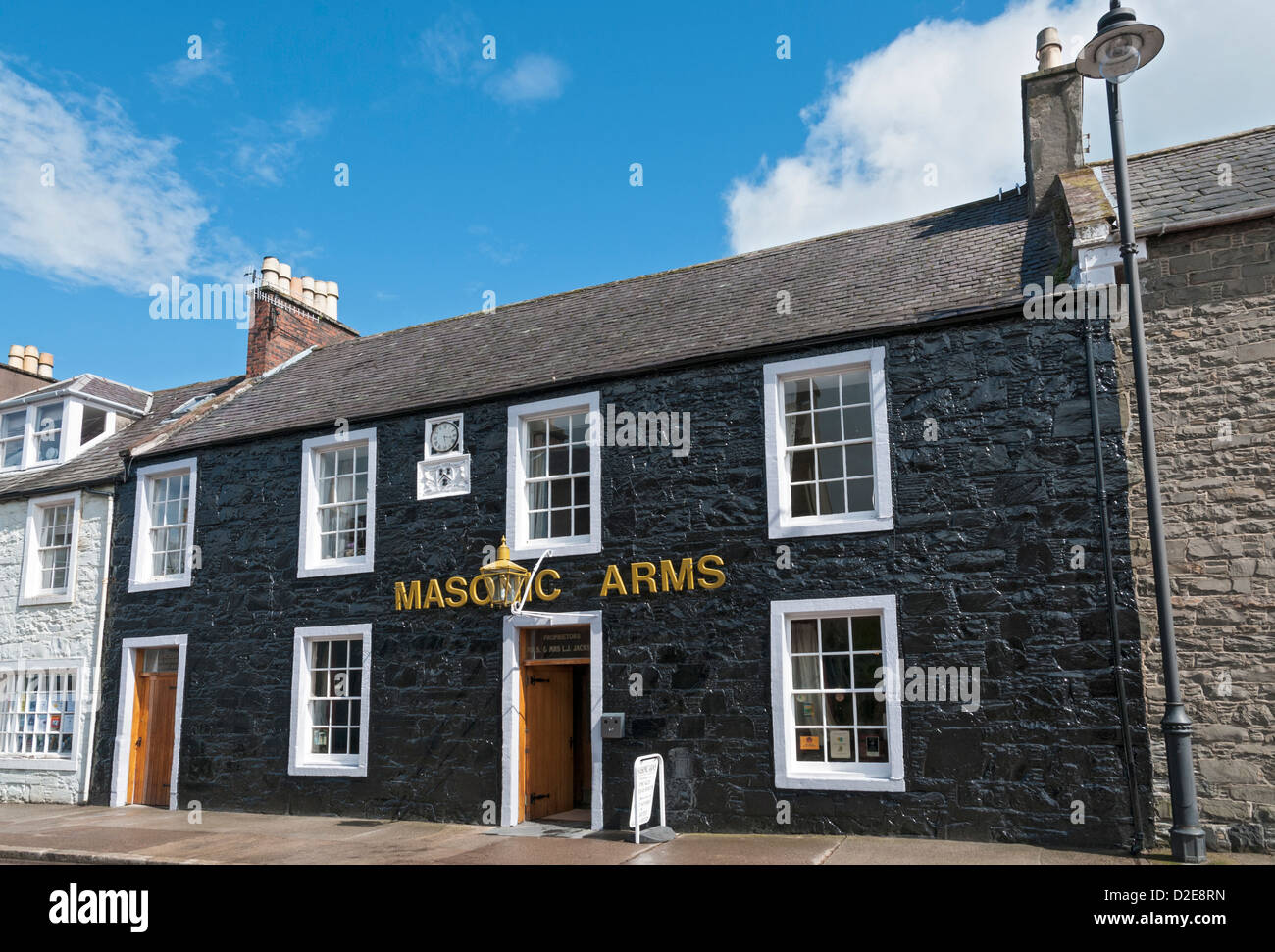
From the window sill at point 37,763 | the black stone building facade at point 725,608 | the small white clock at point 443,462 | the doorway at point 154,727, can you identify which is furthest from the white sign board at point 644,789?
the window sill at point 37,763

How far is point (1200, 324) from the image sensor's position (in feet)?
32.7

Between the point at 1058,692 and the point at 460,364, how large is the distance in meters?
9.39

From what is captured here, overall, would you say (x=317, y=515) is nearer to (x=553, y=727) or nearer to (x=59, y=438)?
(x=553, y=727)

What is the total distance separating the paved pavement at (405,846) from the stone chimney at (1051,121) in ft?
26.4

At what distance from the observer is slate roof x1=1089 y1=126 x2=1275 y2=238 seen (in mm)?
10211

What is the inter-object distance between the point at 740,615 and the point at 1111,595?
383 cm

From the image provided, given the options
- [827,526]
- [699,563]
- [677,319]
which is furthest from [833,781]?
[677,319]

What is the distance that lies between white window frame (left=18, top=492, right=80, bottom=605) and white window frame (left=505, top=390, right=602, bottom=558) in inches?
343

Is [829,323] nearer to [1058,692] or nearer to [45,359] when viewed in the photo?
[1058,692]

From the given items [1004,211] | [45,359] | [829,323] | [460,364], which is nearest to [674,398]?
[829,323]

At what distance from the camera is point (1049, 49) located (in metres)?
13.0

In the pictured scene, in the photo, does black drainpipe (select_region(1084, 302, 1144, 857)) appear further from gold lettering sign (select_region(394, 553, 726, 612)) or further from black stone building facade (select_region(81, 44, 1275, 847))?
gold lettering sign (select_region(394, 553, 726, 612))

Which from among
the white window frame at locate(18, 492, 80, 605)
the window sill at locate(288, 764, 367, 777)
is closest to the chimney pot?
the window sill at locate(288, 764, 367, 777)

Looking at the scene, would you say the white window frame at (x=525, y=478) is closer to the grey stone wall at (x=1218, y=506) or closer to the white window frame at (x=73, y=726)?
the grey stone wall at (x=1218, y=506)
